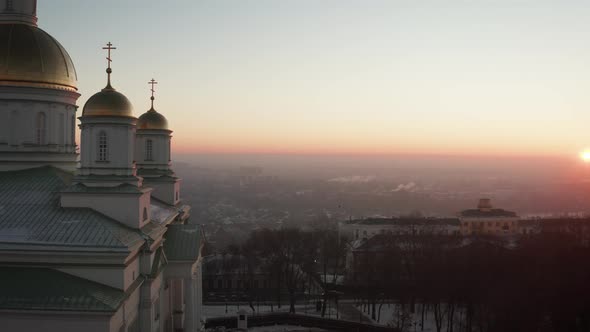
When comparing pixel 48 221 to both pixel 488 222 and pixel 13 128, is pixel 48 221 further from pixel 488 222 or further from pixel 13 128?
pixel 488 222

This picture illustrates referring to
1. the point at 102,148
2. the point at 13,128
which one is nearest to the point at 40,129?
the point at 13,128

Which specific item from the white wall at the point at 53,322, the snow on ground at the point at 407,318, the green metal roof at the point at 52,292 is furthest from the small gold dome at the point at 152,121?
the snow on ground at the point at 407,318

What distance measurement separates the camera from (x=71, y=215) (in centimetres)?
1659

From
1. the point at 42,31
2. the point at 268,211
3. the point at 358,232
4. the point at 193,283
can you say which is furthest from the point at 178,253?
the point at 268,211

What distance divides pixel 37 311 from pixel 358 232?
50505 mm

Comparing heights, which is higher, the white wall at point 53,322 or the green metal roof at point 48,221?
the green metal roof at point 48,221

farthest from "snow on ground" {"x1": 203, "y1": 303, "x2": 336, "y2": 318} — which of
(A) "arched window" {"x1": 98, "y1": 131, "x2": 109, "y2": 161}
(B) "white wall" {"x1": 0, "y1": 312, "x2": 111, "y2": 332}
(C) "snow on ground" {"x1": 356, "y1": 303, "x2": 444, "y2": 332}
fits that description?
(B) "white wall" {"x1": 0, "y1": 312, "x2": 111, "y2": 332}

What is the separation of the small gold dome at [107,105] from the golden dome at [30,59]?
330 cm

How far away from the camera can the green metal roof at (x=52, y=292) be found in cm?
1413

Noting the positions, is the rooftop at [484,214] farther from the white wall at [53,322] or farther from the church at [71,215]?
the white wall at [53,322]

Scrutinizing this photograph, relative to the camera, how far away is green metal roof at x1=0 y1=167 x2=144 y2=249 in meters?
15.4

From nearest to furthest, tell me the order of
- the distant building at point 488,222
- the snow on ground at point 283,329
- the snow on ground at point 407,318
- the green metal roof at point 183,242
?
the green metal roof at point 183,242
the snow on ground at point 283,329
the snow on ground at point 407,318
the distant building at point 488,222

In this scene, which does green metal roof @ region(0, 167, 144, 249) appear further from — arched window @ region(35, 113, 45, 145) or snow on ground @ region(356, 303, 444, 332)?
snow on ground @ region(356, 303, 444, 332)

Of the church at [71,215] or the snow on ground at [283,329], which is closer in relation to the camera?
the church at [71,215]
